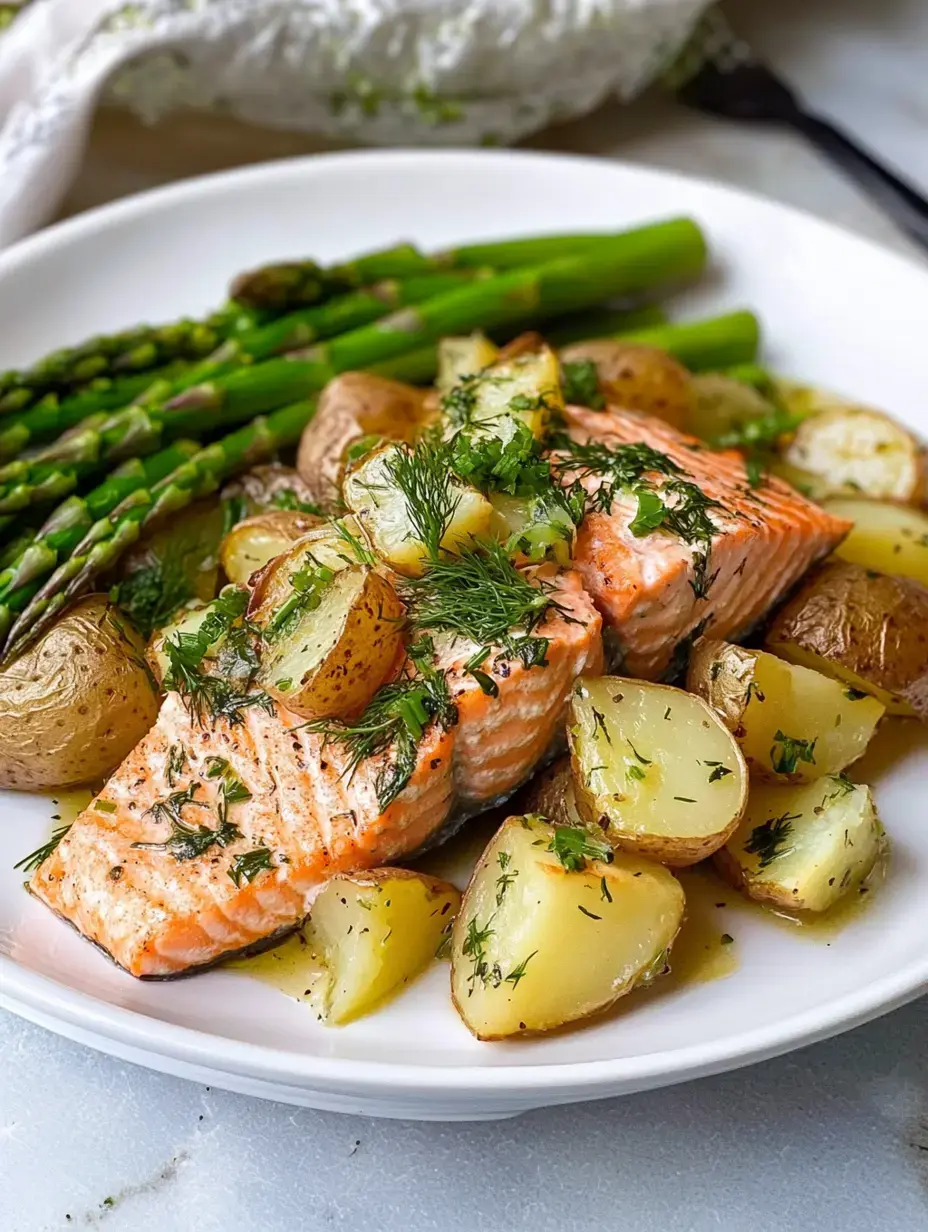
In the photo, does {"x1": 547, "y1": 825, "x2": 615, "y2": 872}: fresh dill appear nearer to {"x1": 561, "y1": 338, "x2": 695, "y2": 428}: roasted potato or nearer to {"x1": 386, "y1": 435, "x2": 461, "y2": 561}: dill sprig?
{"x1": 386, "y1": 435, "x2": 461, "y2": 561}: dill sprig

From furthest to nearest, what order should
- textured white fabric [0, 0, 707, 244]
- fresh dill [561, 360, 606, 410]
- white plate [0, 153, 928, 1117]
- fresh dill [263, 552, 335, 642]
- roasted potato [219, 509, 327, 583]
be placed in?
textured white fabric [0, 0, 707, 244]
fresh dill [561, 360, 606, 410]
roasted potato [219, 509, 327, 583]
fresh dill [263, 552, 335, 642]
white plate [0, 153, 928, 1117]

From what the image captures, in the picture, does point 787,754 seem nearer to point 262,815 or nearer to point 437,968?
point 437,968

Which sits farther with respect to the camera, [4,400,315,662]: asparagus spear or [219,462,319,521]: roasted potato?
[219,462,319,521]: roasted potato

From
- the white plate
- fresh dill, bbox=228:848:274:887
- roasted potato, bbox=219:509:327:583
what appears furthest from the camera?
roasted potato, bbox=219:509:327:583

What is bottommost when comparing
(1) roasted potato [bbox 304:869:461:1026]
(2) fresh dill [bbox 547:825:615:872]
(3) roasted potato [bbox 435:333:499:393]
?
(1) roasted potato [bbox 304:869:461:1026]

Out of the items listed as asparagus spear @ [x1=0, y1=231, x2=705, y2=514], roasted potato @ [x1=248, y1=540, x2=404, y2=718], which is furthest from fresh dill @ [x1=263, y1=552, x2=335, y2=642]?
asparagus spear @ [x1=0, y1=231, x2=705, y2=514]

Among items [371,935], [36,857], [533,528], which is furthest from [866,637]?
[36,857]
